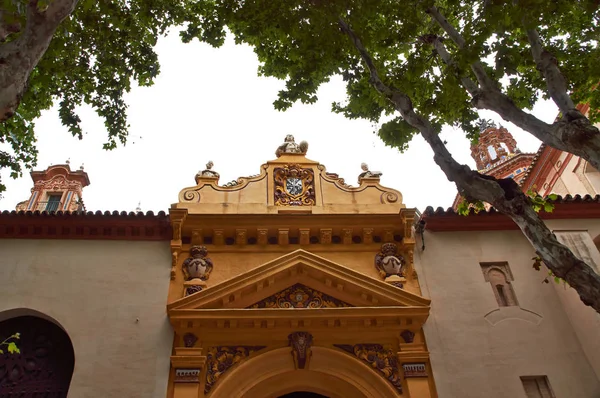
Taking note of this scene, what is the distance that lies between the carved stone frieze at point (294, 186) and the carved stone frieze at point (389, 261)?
6.82ft

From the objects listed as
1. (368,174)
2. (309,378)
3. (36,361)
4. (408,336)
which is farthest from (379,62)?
(36,361)

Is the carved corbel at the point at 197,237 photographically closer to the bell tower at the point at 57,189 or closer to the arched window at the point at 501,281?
the arched window at the point at 501,281

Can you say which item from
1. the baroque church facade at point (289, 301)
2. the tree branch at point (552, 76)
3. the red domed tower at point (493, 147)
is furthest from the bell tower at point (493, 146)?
the tree branch at point (552, 76)

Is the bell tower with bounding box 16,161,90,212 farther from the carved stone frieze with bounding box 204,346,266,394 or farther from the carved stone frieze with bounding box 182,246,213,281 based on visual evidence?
the carved stone frieze with bounding box 204,346,266,394

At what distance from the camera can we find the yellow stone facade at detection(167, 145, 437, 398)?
966 cm

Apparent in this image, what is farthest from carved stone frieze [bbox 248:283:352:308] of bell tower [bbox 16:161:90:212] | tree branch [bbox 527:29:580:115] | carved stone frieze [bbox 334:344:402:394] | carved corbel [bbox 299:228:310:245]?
bell tower [bbox 16:161:90:212]

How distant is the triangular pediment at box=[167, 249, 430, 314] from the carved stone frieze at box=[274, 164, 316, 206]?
5.96 ft

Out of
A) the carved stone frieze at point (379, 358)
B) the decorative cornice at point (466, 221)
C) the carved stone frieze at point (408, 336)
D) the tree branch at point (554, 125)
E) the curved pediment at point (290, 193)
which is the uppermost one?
the curved pediment at point (290, 193)

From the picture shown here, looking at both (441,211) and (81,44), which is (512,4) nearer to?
(441,211)

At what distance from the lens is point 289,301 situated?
1060 cm

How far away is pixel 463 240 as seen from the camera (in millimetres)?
11836

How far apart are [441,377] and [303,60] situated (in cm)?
737

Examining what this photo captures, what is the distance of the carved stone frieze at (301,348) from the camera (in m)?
9.77

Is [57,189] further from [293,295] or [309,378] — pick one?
[309,378]
